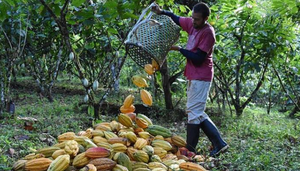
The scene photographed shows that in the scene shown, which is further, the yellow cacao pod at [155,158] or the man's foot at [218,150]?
the man's foot at [218,150]

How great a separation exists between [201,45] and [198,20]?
253mm

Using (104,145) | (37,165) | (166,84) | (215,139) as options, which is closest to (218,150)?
(215,139)

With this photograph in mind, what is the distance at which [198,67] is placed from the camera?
334cm

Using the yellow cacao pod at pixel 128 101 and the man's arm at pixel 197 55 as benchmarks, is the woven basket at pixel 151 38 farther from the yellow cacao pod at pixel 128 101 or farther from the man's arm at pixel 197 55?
the yellow cacao pod at pixel 128 101

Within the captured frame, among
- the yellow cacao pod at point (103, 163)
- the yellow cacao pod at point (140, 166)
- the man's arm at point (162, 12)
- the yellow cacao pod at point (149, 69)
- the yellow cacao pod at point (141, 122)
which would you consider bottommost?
the yellow cacao pod at point (140, 166)

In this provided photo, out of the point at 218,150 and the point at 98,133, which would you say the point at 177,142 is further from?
the point at 98,133

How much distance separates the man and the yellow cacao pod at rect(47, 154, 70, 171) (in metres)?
1.34

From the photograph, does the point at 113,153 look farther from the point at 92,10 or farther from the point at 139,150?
the point at 92,10

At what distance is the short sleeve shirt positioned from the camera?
3.20 m

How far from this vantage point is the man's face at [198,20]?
3.20 metres

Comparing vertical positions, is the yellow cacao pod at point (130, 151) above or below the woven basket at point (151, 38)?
below

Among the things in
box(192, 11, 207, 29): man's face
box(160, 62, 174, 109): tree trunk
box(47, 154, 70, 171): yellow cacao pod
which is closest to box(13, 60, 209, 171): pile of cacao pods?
box(47, 154, 70, 171): yellow cacao pod

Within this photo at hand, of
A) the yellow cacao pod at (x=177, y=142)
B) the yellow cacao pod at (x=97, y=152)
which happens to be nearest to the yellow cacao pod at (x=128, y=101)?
the yellow cacao pod at (x=177, y=142)

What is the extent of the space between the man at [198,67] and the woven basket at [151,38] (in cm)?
13
